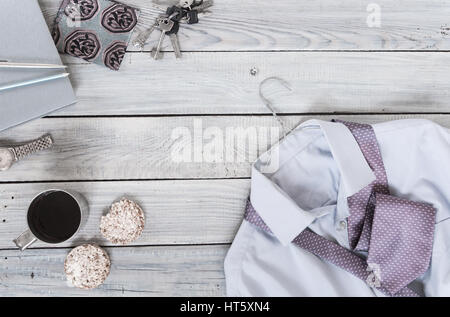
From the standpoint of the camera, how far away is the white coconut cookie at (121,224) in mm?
679

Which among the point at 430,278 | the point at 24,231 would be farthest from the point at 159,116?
the point at 430,278

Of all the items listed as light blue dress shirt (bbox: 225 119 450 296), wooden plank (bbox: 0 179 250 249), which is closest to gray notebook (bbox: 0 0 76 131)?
wooden plank (bbox: 0 179 250 249)

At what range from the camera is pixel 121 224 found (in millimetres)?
680

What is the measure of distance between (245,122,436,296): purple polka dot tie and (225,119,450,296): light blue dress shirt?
0.05 ft

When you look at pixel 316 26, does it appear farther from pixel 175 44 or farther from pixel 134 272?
pixel 134 272

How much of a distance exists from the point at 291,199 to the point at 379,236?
0.14 meters

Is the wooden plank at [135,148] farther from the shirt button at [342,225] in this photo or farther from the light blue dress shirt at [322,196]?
the shirt button at [342,225]

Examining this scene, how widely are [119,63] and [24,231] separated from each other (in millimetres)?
296

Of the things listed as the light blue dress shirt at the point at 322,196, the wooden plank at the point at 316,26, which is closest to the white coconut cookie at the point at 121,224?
the light blue dress shirt at the point at 322,196

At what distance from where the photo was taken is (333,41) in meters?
0.73

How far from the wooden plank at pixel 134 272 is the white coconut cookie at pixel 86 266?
0.06 ft

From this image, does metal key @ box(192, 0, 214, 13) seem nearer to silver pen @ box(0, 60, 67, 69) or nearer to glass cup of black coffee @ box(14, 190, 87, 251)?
silver pen @ box(0, 60, 67, 69)

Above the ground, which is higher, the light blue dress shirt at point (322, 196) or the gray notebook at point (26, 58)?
the gray notebook at point (26, 58)
